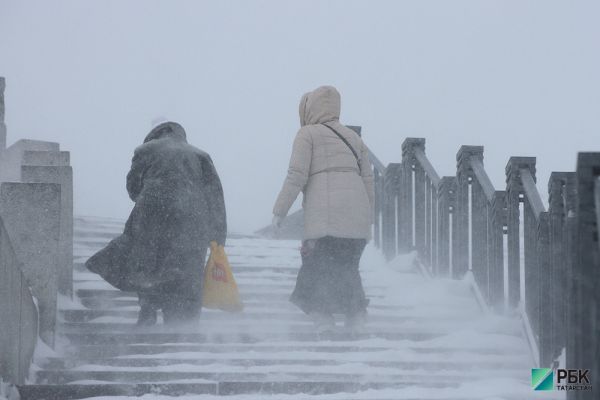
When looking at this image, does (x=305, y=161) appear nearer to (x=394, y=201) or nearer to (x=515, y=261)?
(x=515, y=261)

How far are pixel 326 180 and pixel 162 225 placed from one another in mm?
A: 1141

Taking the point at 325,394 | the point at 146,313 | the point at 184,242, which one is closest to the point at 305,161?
the point at 184,242

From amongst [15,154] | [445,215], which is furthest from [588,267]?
[15,154]

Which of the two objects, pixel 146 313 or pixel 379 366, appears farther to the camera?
pixel 146 313

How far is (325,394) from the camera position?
5656 mm

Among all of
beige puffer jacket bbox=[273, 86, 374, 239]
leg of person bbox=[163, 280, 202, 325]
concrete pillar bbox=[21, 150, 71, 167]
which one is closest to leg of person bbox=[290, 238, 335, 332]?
beige puffer jacket bbox=[273, 86, 374, 239]

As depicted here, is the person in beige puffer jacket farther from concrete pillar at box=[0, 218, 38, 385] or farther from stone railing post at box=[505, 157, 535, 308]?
concrete pillar at box=[0, 218, 38, 385]

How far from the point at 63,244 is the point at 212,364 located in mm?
1590

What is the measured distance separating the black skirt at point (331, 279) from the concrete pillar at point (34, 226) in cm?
173

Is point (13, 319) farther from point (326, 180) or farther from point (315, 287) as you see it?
point (326, 180)

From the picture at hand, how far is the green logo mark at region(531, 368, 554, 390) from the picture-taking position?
5.79 metres

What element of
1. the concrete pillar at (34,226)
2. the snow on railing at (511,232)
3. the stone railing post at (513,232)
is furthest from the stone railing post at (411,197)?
the concrete pillar at (34,226)

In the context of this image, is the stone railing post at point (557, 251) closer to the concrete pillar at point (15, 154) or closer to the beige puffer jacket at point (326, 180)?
the beige puffer jacket at point (326, 180)

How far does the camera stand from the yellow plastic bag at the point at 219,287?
286 inches
